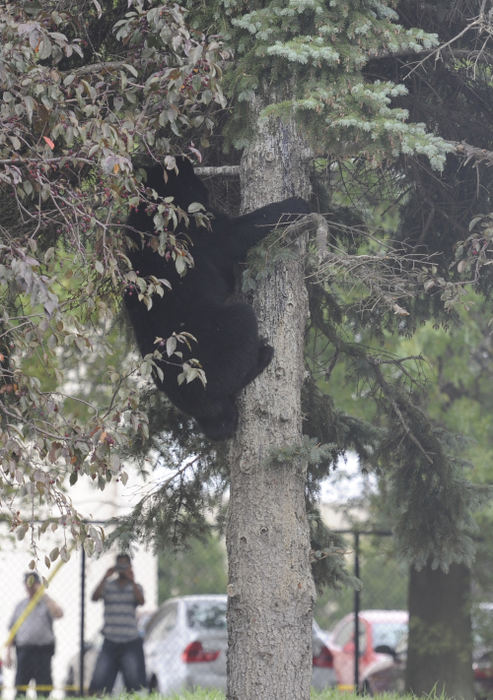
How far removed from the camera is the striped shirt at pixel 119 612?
28.6 ft

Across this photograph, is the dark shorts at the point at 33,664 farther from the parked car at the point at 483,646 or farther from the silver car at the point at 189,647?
the parked car at the point at 483,646

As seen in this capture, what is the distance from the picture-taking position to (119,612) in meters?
8.84

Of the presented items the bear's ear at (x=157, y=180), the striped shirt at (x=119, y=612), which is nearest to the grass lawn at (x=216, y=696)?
the striped shirt at (x=119, y=612)

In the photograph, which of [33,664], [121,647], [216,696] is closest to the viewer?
[216,696]

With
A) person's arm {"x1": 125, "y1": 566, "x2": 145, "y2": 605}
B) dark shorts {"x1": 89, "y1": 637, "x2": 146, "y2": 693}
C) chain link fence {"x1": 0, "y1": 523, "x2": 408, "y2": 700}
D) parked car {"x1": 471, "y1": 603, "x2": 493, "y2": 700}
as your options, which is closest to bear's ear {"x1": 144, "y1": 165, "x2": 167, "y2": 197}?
chain link fence {"x1": 0, "y1": 523, "x2": 408, "y2": 700}

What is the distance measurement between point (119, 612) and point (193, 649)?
6.62 ft

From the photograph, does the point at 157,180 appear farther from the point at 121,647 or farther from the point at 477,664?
the point at 477,664

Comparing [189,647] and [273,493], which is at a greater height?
[273,493]

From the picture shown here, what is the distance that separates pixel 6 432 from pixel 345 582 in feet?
9.77

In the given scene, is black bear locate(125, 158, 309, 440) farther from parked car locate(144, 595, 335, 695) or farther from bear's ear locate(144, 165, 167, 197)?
parked car locate(144, 595, 335, 695)

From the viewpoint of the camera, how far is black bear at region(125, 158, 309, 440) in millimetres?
5059

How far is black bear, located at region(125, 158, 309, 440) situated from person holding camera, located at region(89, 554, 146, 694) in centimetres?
388

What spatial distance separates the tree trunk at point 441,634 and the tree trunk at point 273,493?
541cm

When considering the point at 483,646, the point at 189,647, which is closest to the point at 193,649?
the point at 189,647
